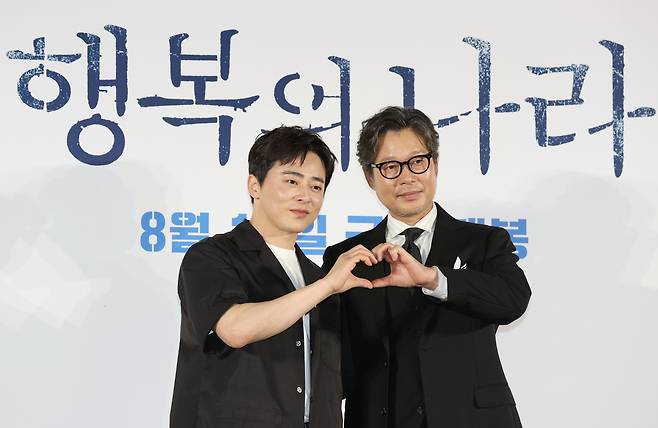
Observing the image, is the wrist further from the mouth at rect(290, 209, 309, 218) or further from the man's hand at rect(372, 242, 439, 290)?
the mouth at rect(290, 209, 309, 218)

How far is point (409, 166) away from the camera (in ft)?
7.49

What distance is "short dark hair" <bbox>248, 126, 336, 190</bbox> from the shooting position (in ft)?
7.07

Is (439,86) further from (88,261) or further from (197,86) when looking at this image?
(88,261)

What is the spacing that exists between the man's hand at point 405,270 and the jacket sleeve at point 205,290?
1.14ft

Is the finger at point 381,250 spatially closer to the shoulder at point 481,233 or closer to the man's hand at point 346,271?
the man's hand at point 346,271

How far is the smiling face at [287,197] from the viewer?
6.98ft

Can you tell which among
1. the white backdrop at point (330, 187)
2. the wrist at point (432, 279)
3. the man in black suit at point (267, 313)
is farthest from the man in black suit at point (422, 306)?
the white backdrop at point (330, 187)

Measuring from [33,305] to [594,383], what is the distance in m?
2.25

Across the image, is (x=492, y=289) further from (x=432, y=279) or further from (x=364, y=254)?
(x=364, y=254)

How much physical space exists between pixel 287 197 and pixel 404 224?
397 mm

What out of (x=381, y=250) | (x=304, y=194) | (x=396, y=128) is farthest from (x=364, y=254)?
(x=396, y=128)

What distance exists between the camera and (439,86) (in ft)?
11.2

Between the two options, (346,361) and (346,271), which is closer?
(346,271)

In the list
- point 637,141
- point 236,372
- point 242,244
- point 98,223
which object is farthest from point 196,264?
point 637,141
